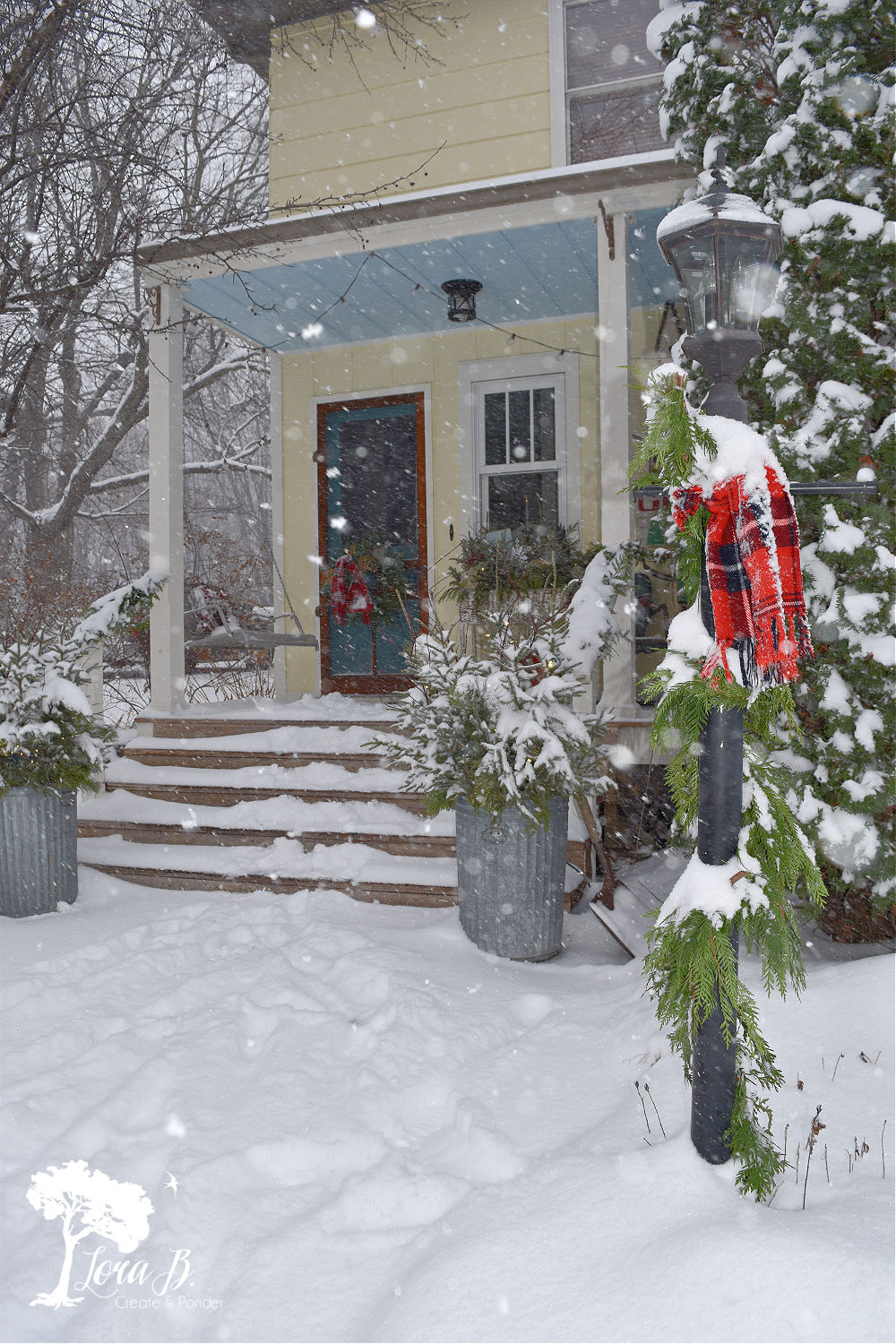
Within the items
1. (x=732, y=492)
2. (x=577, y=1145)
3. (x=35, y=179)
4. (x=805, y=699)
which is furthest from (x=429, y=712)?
(x=35, y=179)

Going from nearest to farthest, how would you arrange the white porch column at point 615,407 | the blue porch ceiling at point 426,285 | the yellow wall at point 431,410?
the white porch column at point 615,407 → the blue porch ceiling at point 426,285 → the yellow wall at point 431,410

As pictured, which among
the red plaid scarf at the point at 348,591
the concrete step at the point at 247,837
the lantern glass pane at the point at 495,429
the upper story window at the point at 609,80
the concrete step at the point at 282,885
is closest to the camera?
the concrete step at the point at 282,885

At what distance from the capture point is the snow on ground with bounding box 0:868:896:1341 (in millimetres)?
1714

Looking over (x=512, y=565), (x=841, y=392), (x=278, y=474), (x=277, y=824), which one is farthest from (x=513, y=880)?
(x=278, y=474)

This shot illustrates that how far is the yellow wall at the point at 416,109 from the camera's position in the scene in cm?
619

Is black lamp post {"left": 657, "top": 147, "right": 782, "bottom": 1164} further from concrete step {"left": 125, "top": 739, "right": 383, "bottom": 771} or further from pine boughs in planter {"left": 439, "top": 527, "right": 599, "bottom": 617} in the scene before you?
pine boughs in planter {"left": 439, "top": 527, "right": 599, "bottom": 617}

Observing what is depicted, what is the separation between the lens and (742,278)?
1961mm

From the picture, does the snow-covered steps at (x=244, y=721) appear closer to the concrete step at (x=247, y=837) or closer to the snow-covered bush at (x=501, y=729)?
the concrete step at (x=247, y=837)

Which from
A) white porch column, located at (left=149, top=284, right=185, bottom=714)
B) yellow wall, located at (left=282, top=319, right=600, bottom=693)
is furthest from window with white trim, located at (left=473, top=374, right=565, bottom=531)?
white porch column, located at (left=149, top=284, right=185, bottom=714)

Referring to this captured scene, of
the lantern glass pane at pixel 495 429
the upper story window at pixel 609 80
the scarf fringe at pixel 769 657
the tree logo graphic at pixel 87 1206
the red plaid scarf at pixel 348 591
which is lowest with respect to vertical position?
the tree logo graphic at pixel 87 1206

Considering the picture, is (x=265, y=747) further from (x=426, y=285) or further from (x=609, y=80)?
(x=609, y=80)

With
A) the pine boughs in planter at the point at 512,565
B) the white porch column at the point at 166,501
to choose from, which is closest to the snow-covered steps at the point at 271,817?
the white porch column at the point at 166,501

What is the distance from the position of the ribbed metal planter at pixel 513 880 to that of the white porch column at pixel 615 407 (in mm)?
1215

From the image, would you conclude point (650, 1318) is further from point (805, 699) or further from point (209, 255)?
point (209, 255)
